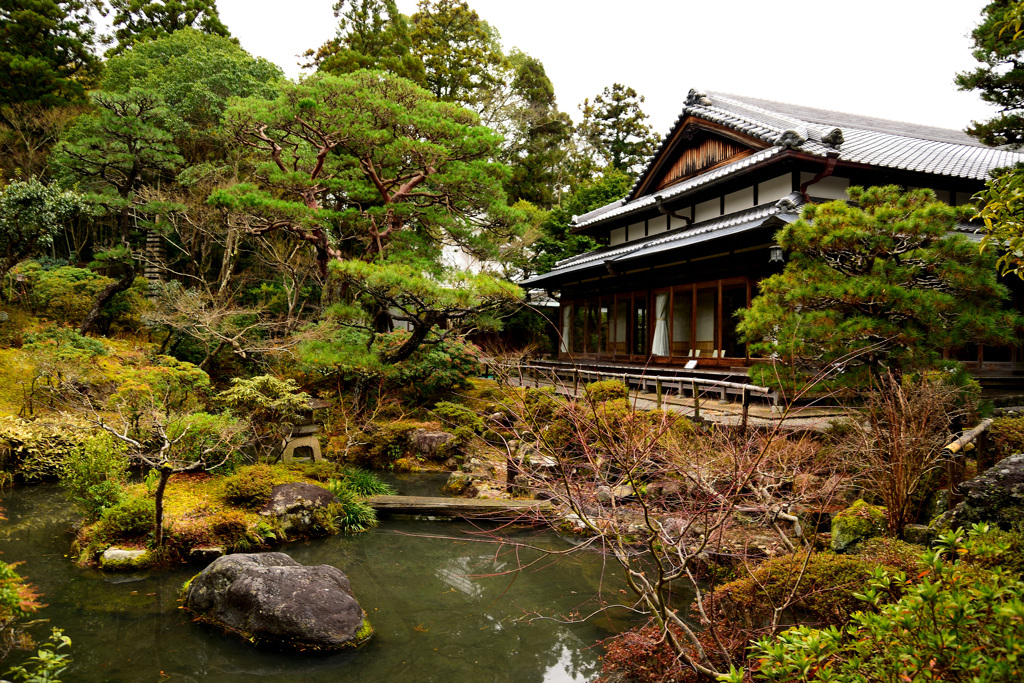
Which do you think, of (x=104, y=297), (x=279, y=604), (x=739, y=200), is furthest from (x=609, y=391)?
(x=104, y=297)

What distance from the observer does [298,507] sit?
7832 millimetres

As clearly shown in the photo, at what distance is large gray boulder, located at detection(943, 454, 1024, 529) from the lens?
12.0 feet

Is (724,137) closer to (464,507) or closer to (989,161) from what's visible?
(989,161)

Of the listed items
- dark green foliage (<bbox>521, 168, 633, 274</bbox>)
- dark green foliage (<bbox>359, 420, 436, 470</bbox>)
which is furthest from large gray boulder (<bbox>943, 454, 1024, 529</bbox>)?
dark green foliage (<bbox>521, 168, 633, 274</bbox>)

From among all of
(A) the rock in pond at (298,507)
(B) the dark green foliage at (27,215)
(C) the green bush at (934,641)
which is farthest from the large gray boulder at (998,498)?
(B) the dark green foliage at (27,215)

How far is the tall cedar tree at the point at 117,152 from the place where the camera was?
1560cm

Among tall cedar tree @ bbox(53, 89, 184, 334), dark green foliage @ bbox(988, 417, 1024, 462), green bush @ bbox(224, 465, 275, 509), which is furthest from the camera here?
tall cedar tree @ bbox(53, 89, 184, 334)

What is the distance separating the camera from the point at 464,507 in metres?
8.75

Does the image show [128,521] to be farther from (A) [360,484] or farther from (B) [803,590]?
(B) [803,590]

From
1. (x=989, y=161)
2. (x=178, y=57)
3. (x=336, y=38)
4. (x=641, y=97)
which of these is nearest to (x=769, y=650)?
(x=989, y=161)

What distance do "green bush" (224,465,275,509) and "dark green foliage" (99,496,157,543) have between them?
91cm

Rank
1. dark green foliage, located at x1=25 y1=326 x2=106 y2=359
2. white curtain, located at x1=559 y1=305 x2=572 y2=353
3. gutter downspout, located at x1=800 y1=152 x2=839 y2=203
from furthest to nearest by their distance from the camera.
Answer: white curtain, located at x1=559 y1=305 x2=572 y2=353
gutter downspout, located at x1=800 y1=152 x2=839 y2=203
dark green foliage, located at x1=25 y1=326 x2=106 y2=359

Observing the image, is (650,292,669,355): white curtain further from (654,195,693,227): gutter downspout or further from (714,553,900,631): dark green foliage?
(714,553,900,631): dark green foliage

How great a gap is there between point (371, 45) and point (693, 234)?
18.9 meters
